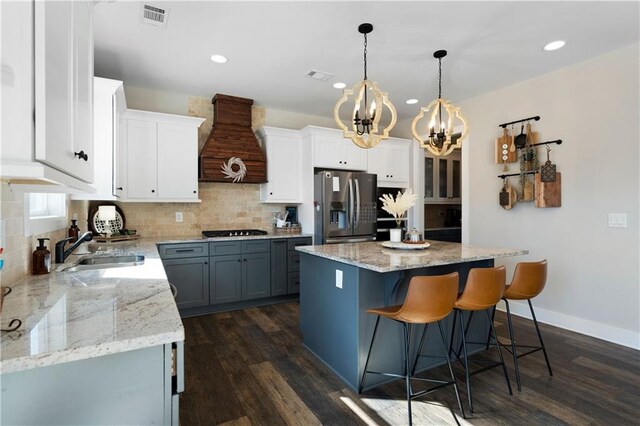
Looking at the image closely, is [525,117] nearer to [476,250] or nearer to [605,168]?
[605,168]

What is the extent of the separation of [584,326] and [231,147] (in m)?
4.37

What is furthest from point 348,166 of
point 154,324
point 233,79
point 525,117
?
point 154,324

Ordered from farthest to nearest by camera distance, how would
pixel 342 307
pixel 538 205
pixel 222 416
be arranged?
pixel 538 205
pixel 342 307
pixel 222 416

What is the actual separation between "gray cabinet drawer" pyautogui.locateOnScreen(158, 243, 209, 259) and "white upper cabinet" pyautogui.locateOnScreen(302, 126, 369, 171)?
182 centimetres

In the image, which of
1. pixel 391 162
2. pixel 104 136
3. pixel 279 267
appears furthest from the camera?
pixel 391 162

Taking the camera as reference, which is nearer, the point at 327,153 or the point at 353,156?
the point at 327,153

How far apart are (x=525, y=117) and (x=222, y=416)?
4.15m

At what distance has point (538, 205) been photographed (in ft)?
11.6

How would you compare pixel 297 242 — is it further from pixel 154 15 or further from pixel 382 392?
pixel 154 15

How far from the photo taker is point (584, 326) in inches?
128

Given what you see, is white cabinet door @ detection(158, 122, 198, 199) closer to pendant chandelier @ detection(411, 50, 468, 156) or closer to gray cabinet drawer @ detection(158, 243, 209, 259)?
gray cabinet drawer @ detection(158, 243, 209, 259)

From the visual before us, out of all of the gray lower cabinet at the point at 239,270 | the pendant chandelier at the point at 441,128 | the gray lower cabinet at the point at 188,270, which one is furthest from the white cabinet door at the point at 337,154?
the gray lower cabinet at the point at 188,270

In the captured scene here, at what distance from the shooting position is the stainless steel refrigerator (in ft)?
14.1

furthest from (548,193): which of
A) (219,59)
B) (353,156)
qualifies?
(219,59)
